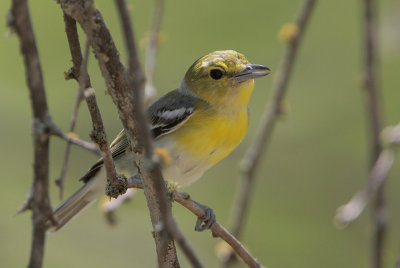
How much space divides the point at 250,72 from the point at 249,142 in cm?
249

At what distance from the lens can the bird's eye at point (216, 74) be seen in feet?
13.5

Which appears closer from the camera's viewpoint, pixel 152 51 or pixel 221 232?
pixel 221 232

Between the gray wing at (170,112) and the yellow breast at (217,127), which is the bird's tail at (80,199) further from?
the yellow breast at (217,127)

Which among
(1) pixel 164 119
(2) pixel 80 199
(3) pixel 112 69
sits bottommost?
Answer: (2) pixel 80 199

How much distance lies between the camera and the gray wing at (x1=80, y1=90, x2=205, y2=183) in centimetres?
399

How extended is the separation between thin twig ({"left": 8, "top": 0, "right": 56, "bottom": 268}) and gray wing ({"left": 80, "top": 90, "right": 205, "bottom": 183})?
236 cm

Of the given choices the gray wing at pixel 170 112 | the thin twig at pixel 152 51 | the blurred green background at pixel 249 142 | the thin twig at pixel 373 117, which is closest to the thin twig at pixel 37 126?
the thin twig at pixel 152 51

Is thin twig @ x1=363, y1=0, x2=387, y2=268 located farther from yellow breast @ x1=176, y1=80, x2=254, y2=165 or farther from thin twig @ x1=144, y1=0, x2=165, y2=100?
thin twig @ x1=144, y1=0, x2=165, y2=100

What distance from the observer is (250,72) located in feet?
13.0

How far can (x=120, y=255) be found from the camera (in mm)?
5203

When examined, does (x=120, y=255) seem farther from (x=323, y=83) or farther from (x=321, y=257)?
(x=323, y=83)

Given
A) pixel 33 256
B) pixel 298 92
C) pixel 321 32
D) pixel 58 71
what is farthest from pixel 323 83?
pixel 33 256

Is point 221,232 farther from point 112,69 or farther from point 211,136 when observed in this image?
point 211,136

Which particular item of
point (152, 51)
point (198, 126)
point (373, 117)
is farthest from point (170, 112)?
point (373, 117)
